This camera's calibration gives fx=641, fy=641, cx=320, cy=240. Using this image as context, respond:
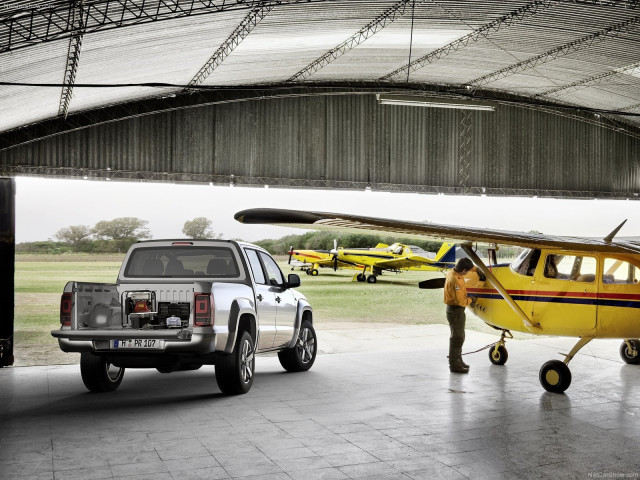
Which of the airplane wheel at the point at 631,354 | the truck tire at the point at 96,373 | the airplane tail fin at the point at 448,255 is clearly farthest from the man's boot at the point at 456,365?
the airplane tail fin at the point at 448,255

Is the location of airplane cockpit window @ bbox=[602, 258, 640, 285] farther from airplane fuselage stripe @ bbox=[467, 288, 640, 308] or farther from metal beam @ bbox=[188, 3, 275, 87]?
metal beam @ bbox=[188, 3, 275, 87]

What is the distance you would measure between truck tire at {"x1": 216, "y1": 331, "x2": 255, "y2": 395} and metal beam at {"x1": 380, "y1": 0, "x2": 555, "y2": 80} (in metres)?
8.07

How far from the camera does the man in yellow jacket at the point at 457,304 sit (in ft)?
30.7

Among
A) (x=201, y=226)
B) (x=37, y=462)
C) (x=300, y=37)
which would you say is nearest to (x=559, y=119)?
(x=300, y=37)

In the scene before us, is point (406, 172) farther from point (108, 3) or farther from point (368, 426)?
point (368, 426)

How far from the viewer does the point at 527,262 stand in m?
8.83

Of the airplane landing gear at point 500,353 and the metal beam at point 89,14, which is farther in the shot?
the airplane landing gear at point 500,353

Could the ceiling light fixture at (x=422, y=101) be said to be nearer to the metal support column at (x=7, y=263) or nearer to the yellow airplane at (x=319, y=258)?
the metal support column at (x=7, y=263)

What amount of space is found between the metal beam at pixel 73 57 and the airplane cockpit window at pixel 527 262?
699 cm

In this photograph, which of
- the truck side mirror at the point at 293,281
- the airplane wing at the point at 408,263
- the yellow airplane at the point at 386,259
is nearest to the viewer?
the truck side mirror at the point at 293,281

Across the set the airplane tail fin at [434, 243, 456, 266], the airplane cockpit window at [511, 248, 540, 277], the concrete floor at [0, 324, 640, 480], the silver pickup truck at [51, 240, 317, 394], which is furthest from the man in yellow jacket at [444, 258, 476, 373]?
the airplane tail fin at [434, 243, 456, 266]

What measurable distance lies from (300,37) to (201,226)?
21718mm

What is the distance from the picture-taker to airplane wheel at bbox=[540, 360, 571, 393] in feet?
26.2

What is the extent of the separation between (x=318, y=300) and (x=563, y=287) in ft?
83.3
